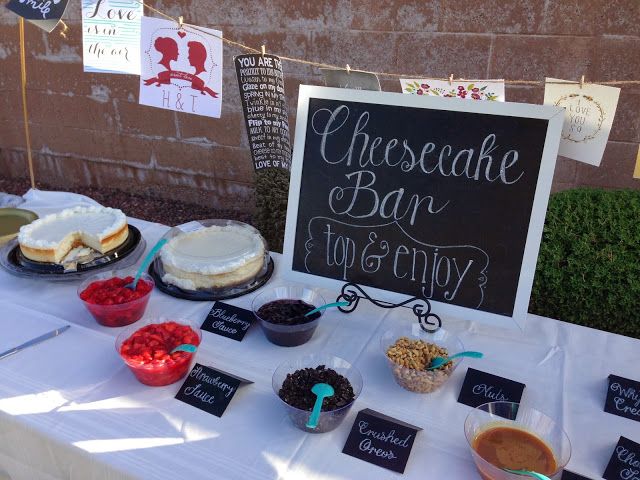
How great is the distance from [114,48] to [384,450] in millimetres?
1575

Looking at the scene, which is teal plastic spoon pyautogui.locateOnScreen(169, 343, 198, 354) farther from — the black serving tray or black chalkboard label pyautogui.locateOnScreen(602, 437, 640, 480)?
black chalkboard label pyautogui.locateOnScreen(602, 437, 640, 480)

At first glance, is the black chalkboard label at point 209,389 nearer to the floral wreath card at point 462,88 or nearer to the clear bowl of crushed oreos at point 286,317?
the clear bowl of crushed oreos at point 286,317

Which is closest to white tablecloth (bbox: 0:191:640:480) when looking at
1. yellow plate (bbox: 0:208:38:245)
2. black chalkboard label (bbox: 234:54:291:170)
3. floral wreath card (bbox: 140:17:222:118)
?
yellow plate (bbox: 0:208:38:245)

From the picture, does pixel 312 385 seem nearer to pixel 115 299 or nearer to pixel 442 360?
pixel 442 360

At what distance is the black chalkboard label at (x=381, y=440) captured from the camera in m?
0.97

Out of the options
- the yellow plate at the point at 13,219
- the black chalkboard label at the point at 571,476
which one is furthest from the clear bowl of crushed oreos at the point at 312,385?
the yellow plate at the point at 13,219

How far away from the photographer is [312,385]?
1.04 m

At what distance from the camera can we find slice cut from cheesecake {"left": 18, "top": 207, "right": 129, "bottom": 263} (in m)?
1.55

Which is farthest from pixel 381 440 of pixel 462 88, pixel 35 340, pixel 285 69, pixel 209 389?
pixel 285 69

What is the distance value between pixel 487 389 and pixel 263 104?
110 centimetres

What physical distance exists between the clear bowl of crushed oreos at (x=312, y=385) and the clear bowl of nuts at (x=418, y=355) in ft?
0.36

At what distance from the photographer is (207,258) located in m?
1.51

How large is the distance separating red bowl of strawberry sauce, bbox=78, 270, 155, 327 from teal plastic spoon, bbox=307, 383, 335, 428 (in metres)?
0.59

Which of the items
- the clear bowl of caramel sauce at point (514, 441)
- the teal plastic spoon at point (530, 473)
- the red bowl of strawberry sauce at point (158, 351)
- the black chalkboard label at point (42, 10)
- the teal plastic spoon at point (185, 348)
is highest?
the black chalkboard label at point (42, 10)
